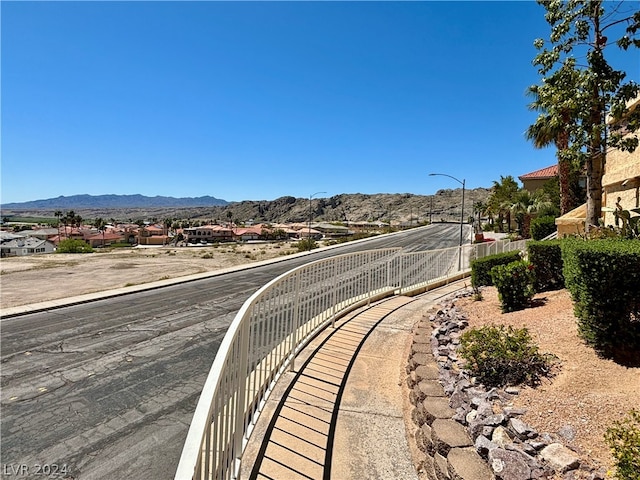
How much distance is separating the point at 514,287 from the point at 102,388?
7509 millimetres

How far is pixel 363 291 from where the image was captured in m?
8.30

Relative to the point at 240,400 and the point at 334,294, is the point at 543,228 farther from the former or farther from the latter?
the point at 240,400

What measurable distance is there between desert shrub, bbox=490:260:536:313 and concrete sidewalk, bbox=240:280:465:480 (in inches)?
80.8

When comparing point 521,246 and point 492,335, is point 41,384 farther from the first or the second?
point 521,246

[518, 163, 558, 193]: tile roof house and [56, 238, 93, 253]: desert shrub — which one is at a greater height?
[518, 163, 558, 193]: tile roof house

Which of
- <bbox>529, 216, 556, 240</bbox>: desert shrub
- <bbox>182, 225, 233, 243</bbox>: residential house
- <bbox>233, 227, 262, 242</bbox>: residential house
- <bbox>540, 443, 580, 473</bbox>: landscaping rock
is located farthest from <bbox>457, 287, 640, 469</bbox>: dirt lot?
<bbox>182, 225, 233, 243</bbox>: residential house

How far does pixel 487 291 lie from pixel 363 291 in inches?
126

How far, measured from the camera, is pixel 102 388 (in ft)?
18.4

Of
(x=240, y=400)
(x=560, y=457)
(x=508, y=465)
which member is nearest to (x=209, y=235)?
(x=240, y=400)

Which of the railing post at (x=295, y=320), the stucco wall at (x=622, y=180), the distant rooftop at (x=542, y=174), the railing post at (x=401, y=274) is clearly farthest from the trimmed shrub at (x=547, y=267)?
the distant rooftop at (x=542, y=174)

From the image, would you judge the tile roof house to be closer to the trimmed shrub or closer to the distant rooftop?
the distant rooftop

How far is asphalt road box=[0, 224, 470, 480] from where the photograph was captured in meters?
3.89

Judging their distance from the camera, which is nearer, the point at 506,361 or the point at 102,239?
the point at 506,361

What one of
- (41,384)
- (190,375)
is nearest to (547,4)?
(190,375)
